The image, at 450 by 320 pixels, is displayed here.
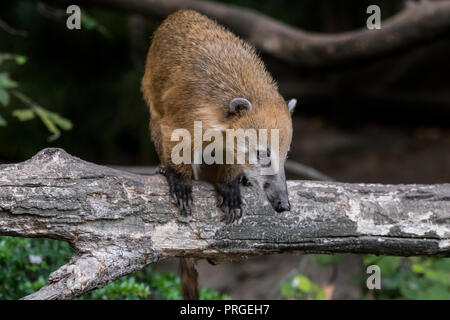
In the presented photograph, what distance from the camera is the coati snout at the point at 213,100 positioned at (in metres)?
4.12

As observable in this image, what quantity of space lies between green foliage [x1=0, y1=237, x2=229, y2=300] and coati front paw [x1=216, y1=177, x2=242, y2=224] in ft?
3.58

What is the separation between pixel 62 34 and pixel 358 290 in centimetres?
680

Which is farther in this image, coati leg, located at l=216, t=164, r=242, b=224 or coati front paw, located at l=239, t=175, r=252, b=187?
coati front paw, located at l=239, t=175, r=252, b=187

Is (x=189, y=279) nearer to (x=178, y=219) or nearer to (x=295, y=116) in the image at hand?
(x=178, y=219)

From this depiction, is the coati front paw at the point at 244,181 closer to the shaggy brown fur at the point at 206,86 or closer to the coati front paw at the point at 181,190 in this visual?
the shaggy brown fur at the point at 206,86

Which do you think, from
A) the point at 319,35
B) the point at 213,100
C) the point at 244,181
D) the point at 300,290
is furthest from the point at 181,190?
the point at 319,35

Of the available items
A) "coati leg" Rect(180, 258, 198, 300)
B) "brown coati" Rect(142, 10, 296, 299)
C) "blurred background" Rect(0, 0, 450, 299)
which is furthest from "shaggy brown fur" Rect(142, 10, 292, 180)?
"blurred background" Rect(0, 0, 450, 299)

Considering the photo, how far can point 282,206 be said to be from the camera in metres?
3.90

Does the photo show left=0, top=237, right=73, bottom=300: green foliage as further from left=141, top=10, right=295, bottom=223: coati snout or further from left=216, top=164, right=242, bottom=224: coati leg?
left=216, top=164, right=242, bottom=224: coati leg

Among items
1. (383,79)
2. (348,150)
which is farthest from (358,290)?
(383,79)

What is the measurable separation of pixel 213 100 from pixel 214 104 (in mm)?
37

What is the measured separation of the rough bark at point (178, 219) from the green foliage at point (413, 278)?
45.4 inches

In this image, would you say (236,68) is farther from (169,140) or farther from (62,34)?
(62,34)

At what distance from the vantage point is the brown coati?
4145 millimetres
